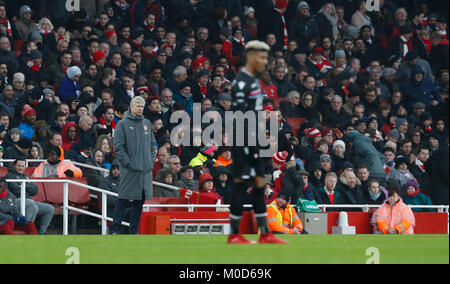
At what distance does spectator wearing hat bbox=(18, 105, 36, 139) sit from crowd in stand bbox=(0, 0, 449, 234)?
0.09 feet

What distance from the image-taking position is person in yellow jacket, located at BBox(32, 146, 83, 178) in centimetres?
1845

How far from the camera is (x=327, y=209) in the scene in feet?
65.7

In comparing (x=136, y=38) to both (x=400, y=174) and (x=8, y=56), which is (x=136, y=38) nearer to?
(x=8, y=56)

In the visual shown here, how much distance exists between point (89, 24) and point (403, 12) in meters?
9.42

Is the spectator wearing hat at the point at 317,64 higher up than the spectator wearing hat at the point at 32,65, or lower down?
higher up

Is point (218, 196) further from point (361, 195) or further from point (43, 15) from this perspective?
point (43, 15)

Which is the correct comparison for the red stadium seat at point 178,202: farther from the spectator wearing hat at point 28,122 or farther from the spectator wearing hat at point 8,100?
the spectator wearing hat at point 8,100

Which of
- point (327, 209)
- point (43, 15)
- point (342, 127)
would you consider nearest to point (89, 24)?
point (43, 15)

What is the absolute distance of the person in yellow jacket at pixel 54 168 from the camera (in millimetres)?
18453

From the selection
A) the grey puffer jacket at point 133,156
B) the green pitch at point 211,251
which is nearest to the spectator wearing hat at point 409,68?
the grey puffer jacket at point 133,156

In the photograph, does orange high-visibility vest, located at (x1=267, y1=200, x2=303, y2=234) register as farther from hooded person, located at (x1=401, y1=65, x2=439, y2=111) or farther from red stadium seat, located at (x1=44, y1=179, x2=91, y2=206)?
hooded person, located at (x1=401, y1=65, x2=439, y2=111)

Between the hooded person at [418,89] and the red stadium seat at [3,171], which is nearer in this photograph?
the red stadium seat at [3,171]

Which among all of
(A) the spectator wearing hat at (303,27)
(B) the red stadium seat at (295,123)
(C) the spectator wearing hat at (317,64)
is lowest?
(B) the red stadium seat at (295,123)

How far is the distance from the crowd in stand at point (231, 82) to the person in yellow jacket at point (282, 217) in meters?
1.45
